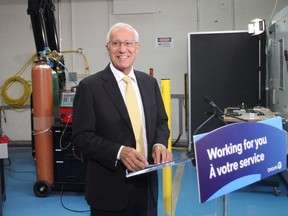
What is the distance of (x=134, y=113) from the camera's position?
1.56m

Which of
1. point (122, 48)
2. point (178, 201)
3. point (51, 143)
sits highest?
point (122, 48)

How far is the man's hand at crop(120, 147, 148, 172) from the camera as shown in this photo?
131cm

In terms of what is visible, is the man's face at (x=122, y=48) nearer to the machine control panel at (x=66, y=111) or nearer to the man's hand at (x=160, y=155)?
the man's hand at (x=160, y=155)

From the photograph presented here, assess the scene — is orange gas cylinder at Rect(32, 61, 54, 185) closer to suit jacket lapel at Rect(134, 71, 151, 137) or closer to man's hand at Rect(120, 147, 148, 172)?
suit jacket lapel at Rect(134, 71, 151, 137)

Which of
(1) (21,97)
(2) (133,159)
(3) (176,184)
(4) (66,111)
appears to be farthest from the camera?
(1) (21,97)

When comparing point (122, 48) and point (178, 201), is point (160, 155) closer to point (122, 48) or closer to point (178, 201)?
point (122, 48)

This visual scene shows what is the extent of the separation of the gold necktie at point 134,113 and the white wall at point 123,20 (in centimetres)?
440

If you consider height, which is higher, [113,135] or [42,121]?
[113,135]

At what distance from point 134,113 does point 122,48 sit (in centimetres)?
31

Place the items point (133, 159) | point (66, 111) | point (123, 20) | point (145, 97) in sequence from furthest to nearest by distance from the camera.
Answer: point (123, 20), point (66, 111), point (145, 97), point (133, 159)

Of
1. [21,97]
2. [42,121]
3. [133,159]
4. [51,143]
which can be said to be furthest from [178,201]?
[21,97]

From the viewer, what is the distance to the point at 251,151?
108 cm

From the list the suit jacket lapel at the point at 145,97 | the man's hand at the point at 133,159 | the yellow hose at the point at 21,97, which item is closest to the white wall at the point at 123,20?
the yellow hose at the point at 21,97

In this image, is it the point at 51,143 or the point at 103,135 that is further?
the point at 51,143
